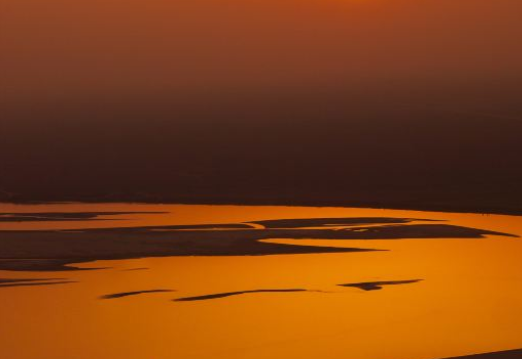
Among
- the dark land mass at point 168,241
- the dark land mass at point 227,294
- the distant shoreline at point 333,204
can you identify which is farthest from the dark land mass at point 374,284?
the distant shoreline at point 333,204

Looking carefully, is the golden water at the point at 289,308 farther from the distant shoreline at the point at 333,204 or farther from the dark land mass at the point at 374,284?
the distant shoreline at the point at 333,204

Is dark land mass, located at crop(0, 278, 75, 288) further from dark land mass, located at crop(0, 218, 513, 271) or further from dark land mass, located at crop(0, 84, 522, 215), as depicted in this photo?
dark land mass, located at crop(0, 84, 522, 215)

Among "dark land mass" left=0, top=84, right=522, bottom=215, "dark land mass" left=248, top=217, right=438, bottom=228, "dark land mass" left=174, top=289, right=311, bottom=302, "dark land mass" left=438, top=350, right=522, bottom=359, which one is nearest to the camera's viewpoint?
"dark land mass" left=438, top=350, right=522, bottom=359

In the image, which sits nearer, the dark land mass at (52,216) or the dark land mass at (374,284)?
the dark land mass at (374,284)

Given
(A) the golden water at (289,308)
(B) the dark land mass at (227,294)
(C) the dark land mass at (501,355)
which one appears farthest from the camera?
(B) the dark land mass at (227,294)

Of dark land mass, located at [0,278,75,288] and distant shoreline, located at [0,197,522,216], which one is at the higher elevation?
distant shoreline, located at [0,197,522,216]

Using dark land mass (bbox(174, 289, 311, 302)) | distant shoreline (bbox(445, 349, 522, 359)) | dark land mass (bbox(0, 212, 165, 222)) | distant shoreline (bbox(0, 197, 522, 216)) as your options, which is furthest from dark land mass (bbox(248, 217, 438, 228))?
distant shoreline (bbox(445, 349, 522, 359))

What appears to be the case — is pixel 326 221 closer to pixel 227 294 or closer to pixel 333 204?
pixel 333 204
